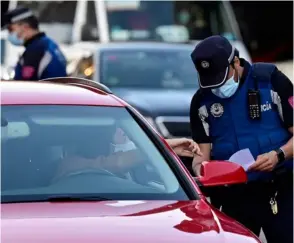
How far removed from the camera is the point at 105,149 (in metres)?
5.82

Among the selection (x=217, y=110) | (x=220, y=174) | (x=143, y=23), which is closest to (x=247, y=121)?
(x=217, y=110)

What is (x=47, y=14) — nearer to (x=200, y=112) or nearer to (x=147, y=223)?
(x=200, y=112)

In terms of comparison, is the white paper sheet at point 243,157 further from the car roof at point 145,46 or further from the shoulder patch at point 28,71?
the car roof at point 145,46

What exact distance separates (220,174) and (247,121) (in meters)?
0.93

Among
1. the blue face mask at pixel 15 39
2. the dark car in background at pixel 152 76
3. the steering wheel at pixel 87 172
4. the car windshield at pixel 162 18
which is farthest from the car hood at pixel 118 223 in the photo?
the car windshield at pixel 162 18

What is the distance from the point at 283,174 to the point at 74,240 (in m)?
2.50

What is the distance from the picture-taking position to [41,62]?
11.6 m

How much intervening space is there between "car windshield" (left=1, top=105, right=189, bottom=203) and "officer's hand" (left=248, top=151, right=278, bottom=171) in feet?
3.02

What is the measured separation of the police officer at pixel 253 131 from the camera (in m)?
6.75

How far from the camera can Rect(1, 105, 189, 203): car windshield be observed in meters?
5.51

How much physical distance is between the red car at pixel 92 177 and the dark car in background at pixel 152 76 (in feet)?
19.2

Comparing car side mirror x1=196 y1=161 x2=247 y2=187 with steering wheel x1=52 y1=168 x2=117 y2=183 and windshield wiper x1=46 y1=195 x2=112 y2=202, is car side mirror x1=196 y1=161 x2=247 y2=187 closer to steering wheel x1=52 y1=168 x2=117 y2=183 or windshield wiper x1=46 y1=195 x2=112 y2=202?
steering wheel x1=52 y1=168 x2=117 y2=183

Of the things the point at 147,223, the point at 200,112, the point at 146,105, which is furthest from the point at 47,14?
the point at 147,223

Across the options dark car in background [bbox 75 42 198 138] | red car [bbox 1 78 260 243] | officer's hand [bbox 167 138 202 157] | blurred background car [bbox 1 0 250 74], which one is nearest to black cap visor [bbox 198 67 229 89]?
officer's hand [bbox 167 138 202 157]
